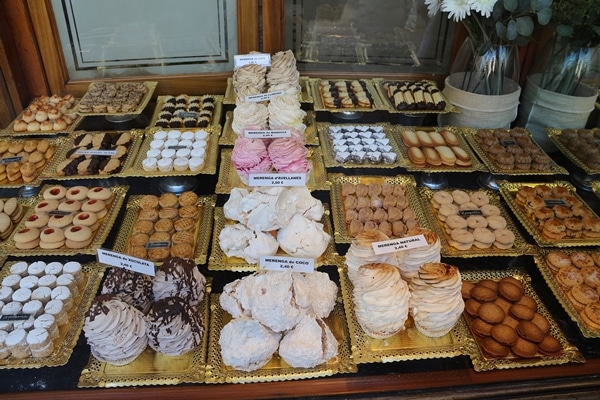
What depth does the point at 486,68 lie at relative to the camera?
2.52 meters

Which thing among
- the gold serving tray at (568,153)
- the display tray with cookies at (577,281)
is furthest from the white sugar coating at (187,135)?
the gold serving tray at (568,153)

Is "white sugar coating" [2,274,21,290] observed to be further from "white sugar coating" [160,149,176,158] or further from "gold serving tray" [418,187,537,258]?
"gold serving tray" [418,187,537,258]

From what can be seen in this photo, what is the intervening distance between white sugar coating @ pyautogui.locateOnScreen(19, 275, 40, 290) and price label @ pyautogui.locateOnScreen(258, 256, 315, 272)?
811 mm

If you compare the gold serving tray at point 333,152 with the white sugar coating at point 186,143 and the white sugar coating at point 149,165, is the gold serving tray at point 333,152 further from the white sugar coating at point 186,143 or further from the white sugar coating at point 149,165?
the white sugar coating at point 149,165

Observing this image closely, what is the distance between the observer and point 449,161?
226 centimetres

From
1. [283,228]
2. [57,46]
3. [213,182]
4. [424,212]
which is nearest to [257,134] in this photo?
[213,182]

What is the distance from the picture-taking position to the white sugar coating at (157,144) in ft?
7.62

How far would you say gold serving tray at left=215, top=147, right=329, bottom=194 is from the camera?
214 cm

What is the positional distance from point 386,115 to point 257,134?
36.0 inches

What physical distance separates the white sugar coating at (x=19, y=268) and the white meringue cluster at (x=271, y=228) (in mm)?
711

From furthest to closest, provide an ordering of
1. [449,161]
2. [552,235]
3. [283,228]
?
1. [449,161]
2. [552,235]
3. [283,228]

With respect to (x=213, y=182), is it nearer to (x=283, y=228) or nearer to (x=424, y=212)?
(x=283, y=228)

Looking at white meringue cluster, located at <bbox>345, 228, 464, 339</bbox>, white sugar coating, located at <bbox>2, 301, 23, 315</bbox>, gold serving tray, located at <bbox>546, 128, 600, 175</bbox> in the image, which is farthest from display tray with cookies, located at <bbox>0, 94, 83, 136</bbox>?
gold serving tray, located at <bbox>546, 128, 600, 175</bbox>

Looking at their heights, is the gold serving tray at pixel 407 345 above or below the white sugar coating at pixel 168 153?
below
